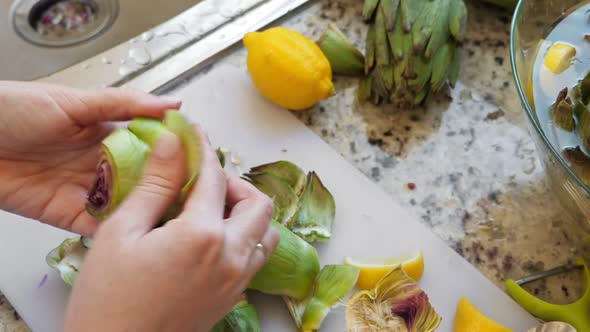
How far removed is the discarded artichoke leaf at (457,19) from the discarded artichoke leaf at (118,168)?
0.45 meters

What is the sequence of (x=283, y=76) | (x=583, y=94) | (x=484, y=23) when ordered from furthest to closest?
(x=484, y=23), (x=283, y=76), (x=583, y=94)

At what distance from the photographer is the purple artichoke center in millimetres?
598

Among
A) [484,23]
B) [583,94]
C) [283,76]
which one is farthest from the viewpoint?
[484,23]

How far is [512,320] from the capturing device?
0.69 metres

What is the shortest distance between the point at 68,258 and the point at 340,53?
46 centimetres

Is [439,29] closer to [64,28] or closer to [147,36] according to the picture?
[147,36]

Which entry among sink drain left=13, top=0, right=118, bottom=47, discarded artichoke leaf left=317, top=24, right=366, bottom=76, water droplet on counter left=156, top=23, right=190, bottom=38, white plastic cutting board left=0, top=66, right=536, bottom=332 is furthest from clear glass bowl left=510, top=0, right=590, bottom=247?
sink drain left=13, top=0, right=118, bottom=47

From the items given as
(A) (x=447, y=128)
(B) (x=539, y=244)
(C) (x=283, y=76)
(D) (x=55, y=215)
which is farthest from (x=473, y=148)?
(D) (x=55, y=215)

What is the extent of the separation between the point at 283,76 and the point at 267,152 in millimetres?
104

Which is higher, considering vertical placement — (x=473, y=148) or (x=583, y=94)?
(x=583, y=94)

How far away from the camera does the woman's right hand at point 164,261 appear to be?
487mm

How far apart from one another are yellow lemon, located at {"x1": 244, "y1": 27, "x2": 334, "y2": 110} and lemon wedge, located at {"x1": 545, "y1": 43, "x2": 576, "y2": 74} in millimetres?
276

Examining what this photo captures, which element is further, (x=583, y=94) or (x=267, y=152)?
(x=267, y=152)

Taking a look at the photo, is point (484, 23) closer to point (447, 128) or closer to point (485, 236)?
point (447, 128)
